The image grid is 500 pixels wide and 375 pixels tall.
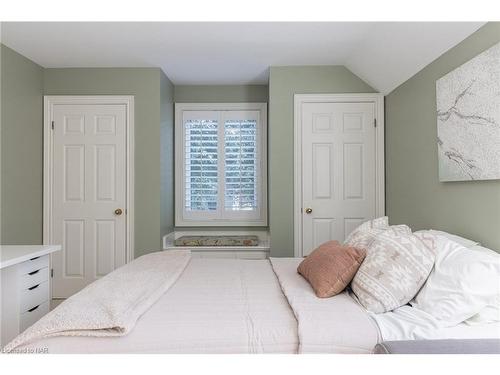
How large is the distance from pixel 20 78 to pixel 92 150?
883 millimetres

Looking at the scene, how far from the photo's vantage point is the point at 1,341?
2.19 m

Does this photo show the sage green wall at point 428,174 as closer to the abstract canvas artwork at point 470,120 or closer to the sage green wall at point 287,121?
the abstract canvas artwork at point 470,120

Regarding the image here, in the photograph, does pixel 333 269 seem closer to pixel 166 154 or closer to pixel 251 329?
pixel 251 329

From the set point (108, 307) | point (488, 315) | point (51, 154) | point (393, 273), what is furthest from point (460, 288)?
point (51, 154)

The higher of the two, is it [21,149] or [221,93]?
[221,93]

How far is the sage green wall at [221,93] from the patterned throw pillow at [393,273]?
112 inches

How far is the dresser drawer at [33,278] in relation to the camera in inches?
90.4

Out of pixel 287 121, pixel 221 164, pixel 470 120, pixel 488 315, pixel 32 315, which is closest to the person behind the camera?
pixel 488 315

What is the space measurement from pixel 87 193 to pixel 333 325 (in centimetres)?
307

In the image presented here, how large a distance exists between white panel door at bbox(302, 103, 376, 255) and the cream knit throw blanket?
1807 mm

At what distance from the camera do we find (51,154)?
12.1 feet

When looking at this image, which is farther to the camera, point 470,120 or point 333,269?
point 470,120

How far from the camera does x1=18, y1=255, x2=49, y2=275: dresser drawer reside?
7.52ft

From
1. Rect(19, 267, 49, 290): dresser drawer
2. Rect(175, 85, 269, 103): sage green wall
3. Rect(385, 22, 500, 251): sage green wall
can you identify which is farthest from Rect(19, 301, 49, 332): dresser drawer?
Rect(385, 22, 500, 251): sage green wall
